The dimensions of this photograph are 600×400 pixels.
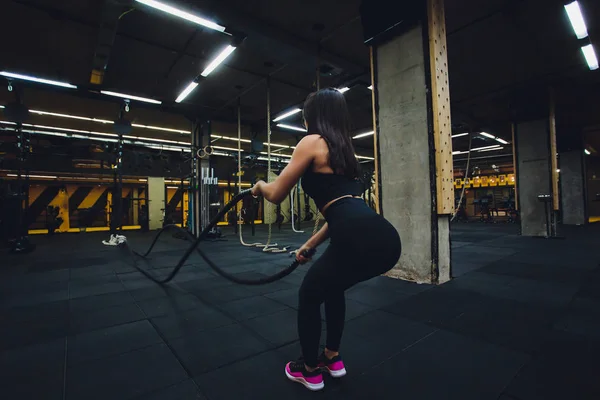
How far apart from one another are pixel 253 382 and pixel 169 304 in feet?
5.22

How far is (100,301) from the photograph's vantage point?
9.05 feet

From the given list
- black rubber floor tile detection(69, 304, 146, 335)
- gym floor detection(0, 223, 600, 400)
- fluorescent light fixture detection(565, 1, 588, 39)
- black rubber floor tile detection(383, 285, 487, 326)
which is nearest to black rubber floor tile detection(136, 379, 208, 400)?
gym floor detection(0, 223, 600, 400)

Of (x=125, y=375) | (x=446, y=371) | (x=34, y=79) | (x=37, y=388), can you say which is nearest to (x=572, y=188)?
(x=446, y=371)

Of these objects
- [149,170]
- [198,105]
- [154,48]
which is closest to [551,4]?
[154,48]

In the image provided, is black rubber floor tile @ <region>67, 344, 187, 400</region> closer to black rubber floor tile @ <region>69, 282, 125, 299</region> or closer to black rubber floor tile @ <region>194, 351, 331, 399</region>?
black rubber floor tile @ <region>194, 351, 331, 399</region>

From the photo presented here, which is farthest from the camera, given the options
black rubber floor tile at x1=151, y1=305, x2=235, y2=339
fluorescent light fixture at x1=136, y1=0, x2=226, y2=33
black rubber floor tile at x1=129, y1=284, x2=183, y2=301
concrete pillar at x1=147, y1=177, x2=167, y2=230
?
concrete pillar at x1=147, y1=177, x2=167, y2=230

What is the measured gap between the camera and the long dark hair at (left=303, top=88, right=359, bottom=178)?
4.16ft

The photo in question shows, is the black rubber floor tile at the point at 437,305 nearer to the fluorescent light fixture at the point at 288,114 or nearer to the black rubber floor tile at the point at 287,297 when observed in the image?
the black rubber floor tile at the point at 287,297

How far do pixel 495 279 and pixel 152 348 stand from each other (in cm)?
354

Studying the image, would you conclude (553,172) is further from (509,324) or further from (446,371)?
(446,371)

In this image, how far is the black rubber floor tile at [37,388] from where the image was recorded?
1.31m

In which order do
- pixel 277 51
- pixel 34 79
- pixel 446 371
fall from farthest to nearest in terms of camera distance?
pixel 34 79 < pixel 277 51 < pixel 446 371

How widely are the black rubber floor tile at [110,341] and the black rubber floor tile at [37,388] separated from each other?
0.52 feet

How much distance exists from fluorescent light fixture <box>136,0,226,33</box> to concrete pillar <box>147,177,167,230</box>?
34.2 ft
